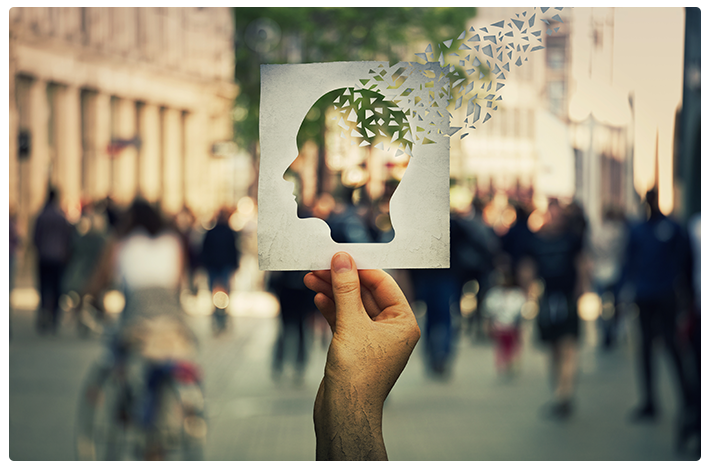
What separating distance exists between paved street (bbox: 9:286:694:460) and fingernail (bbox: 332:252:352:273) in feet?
14.3

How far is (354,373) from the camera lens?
1.75 metres

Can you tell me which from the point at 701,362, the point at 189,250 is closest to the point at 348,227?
the point at 701,362

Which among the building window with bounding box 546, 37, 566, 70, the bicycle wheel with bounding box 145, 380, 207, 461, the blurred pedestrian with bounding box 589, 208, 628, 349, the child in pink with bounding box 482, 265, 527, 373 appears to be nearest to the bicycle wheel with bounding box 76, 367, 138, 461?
the bicycle wheel with bounding box 145, 380, 207, 461

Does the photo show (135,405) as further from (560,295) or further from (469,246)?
(469,246)

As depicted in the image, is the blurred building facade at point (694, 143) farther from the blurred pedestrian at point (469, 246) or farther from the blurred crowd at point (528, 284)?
the blurred pedestrian at point (469, 246)

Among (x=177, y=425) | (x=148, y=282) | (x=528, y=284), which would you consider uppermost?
(x=148, y=282)

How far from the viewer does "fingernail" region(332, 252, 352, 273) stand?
1803 mm

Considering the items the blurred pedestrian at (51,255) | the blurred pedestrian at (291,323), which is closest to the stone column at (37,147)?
the blurred pedestrian at (51,255)

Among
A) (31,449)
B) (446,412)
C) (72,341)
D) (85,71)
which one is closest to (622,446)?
(446,412)

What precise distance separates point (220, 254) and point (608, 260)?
6.26 meters

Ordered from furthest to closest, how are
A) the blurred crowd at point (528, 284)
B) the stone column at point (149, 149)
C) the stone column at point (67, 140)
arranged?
the stone column at point (149, 149) → the stone column at point (67, 140) → the blurred crowd at point (528, 284)

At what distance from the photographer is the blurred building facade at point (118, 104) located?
24188 millimetres

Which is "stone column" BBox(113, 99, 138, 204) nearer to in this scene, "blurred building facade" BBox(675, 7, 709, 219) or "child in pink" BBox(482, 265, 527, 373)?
"blurred building facade" BBox(675, 7, 709, 219)

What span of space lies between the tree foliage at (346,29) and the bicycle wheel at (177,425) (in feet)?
56.6
